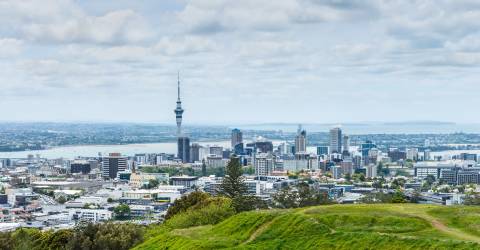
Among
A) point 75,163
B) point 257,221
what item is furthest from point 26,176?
point 257,221

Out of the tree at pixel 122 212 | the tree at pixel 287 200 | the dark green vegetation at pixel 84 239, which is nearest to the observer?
the dark green vegetation at pixel 84 239

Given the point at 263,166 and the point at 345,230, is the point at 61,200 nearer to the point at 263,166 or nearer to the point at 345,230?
the point at 263,166

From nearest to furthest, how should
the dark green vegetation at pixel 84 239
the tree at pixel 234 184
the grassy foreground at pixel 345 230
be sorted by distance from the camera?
the grassy foreground at pixel 345 230 < the dark green vegetation at pixel 84 239 < the tree at pixel 234 184

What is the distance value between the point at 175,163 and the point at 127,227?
138m

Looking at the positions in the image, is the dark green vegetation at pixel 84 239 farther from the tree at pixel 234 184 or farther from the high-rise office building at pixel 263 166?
the high-rise office building at pixel 263 166

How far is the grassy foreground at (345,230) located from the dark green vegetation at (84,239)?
18.1 ft

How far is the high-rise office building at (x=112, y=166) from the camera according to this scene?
493 ft

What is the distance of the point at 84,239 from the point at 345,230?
42.1ft

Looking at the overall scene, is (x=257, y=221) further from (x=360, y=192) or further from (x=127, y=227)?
(x=360, y=192)

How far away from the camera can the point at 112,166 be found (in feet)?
497

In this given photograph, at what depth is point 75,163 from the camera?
15762cm

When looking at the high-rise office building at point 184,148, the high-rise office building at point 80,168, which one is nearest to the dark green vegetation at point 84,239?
A: the high-rise office building at point 80,168

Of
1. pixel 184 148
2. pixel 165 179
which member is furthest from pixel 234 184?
pixel 184 148

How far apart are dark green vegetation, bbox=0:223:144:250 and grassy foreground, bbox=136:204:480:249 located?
5.52 metres
